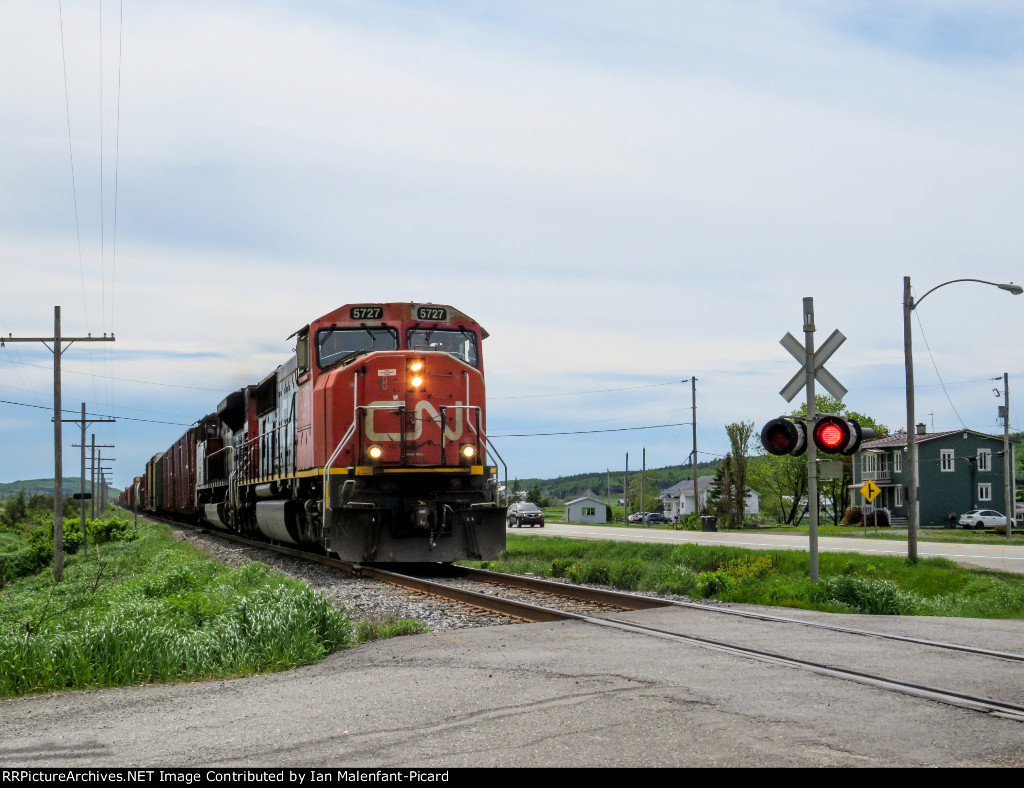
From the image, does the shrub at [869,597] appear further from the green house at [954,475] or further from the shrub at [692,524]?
the green house at [954,475]

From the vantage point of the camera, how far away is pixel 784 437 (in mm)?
12195

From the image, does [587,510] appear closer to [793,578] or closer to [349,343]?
[349,343]

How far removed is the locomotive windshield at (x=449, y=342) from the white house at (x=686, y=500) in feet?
342

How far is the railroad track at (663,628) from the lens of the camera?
19.7 feet

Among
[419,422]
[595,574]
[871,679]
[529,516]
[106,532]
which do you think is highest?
Result: [419,422]

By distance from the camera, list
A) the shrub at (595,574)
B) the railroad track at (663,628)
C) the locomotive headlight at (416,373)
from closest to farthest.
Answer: the railroad track at (663,628) < the locomotive headlight at (416,373) < the shrub at (595,574)

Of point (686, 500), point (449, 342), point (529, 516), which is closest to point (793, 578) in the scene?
point (449, 342)

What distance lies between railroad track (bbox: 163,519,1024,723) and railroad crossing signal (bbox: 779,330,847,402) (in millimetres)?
3355

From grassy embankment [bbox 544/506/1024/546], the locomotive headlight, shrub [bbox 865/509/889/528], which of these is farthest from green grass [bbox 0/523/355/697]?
shrub [bbox 865/509/889/528]

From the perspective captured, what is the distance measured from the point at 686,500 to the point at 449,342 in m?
113

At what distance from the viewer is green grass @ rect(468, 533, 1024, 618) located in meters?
12.0

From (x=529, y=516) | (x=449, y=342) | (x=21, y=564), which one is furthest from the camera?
(x=529, y=516)

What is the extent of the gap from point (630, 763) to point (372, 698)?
2.17 meters

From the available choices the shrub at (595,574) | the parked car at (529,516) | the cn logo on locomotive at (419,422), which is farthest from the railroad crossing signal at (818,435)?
the parked car at (529,516)
